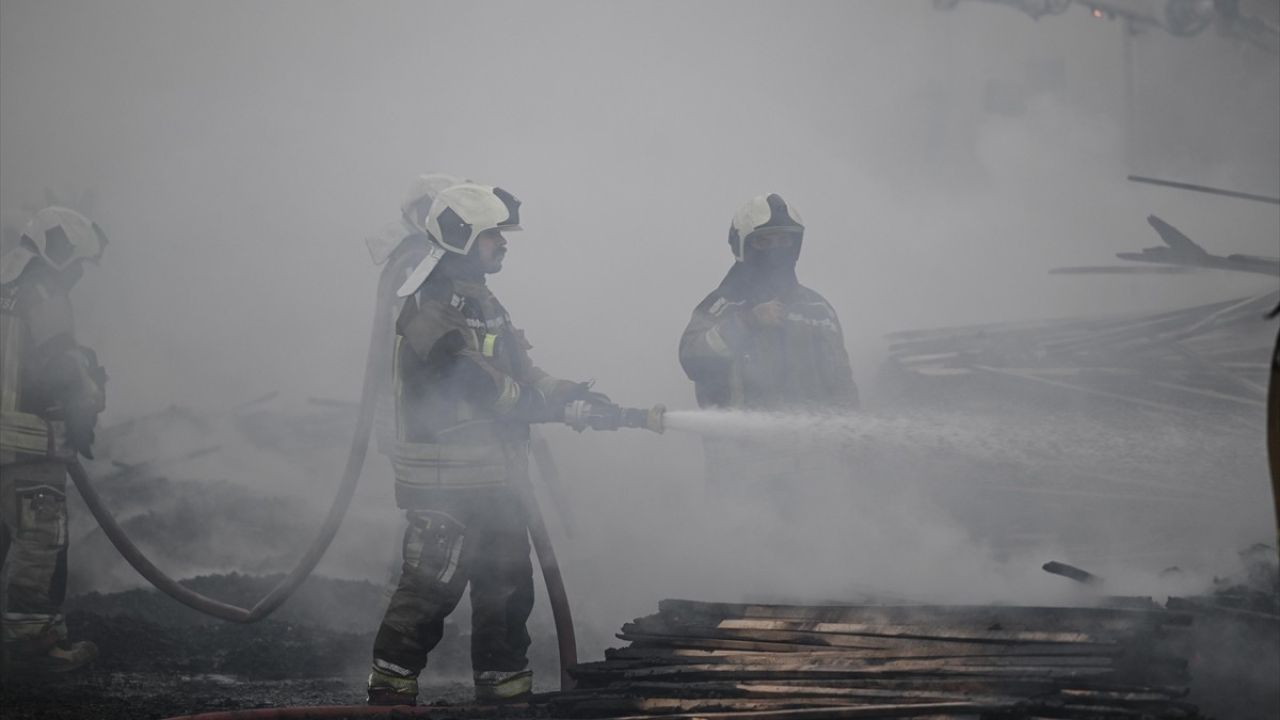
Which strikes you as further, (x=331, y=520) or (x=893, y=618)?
(x=331, y=520)

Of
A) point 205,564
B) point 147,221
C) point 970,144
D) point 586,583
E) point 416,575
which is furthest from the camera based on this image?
point 970,144

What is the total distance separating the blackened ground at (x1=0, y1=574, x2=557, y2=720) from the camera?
7535mm

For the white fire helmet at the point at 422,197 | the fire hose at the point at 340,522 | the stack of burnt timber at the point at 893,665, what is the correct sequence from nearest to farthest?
the stack of burnt timber at the point at 893,665, the fire hose at the point at 340,522, the white fire helmet at the point at 422,197

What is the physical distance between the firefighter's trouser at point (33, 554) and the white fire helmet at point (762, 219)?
4239 mm

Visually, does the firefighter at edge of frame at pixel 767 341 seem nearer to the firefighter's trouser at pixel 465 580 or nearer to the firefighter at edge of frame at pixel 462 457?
the firefighter at edge of frame at pixel 462 457

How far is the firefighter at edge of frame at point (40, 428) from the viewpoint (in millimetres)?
8344

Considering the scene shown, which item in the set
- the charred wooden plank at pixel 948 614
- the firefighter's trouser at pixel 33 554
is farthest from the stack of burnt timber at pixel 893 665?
the firefighter's trouser at pixel 33 554

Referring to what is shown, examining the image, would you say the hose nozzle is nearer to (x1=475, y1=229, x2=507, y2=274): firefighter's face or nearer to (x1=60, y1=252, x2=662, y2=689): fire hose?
(x1=60, y1=252, x2=662, y2=689): fire hose

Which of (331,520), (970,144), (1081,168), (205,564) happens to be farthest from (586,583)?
(1081,168)

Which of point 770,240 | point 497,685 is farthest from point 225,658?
point 770,240

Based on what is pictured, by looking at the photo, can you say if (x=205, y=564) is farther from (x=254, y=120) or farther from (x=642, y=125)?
(x=642, y=125)

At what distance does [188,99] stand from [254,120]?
545 mm

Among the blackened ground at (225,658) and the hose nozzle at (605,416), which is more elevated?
the hose nozzle at (605,416)

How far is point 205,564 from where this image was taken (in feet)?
34.9
